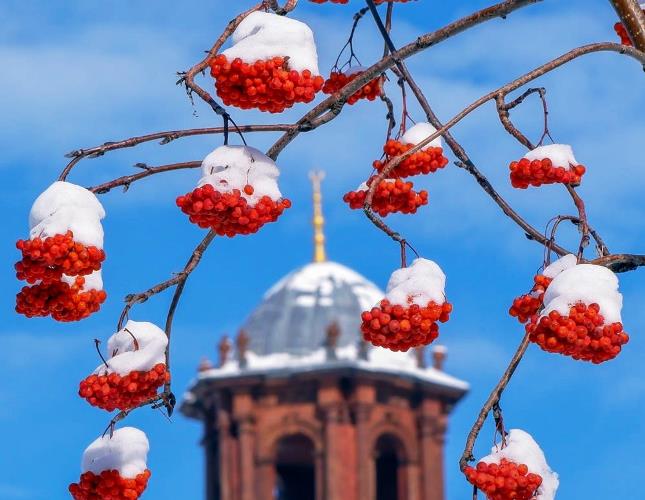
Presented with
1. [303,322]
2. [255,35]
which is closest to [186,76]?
[255,35]

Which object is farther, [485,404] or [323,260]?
[323,260]

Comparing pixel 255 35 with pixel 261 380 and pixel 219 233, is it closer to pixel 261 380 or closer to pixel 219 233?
pixel 219 233

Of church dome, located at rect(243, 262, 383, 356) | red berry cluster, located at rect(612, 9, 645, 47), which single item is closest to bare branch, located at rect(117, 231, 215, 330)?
red berry cluster, located at rect(612, 9, 645, 47)

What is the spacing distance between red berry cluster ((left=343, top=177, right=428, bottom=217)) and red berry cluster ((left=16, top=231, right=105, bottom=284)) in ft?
3.32

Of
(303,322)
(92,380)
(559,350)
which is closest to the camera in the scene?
(559,350)

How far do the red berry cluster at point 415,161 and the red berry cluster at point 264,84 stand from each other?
840 millimetres

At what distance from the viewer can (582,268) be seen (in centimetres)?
633

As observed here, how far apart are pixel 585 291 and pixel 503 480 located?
0.59 meters

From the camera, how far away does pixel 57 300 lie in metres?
6.34

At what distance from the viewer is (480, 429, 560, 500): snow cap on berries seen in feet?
20.6

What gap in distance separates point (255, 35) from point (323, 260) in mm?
53074

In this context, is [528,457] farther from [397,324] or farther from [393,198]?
[393,198]

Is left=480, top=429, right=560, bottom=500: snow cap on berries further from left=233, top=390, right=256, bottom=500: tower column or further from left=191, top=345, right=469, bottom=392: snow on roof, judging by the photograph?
left=233, top=390, right=256, bottom=500: tower column

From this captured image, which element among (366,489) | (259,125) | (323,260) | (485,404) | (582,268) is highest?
(323,260)
